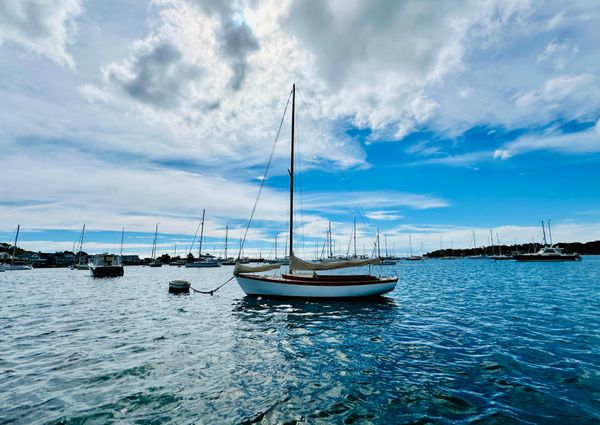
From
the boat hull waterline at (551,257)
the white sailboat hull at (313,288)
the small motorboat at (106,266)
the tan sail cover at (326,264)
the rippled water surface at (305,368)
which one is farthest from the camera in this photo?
the boat hull waterline at (551,257)

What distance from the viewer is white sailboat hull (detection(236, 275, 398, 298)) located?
76.4 feet

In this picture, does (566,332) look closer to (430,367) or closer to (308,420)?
(430,367)

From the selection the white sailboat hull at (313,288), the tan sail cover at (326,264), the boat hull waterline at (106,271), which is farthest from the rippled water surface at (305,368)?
the boat hull waterline at (106,271)

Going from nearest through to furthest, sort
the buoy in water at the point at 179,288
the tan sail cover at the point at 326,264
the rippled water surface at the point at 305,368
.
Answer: the rippled water surface at the point at 305,368
the tan sail cover at the point at 326,264
the buoy in water at the point at 179,288

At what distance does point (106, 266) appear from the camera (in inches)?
2387

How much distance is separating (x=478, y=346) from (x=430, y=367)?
3727mm

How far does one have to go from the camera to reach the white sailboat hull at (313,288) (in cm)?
2330

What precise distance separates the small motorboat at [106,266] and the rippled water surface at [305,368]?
1871 inches

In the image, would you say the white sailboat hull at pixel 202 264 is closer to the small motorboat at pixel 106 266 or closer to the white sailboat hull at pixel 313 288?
the small motorboat at pixel 106 266

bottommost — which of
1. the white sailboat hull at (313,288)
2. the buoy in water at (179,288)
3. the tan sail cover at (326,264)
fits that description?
the buoy in water at (179,288)

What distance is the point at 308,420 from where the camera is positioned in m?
6.33

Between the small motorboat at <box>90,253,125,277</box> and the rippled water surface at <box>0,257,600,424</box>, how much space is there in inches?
1871

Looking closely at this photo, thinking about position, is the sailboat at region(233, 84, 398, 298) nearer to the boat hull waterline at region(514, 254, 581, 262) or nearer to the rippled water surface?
the rippled water surface

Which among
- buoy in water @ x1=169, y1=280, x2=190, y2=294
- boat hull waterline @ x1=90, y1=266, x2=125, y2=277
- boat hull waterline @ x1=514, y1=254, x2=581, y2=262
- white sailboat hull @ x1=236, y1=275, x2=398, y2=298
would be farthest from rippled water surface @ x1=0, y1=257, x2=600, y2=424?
boat hull waterline @ x1=514, y1=254, x2=581, y2=262
